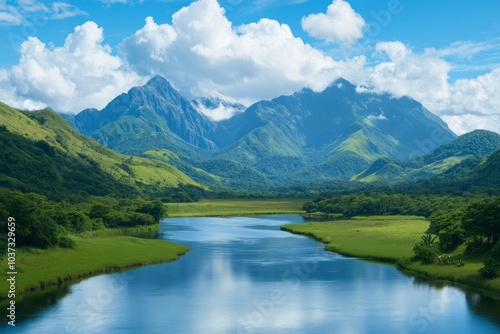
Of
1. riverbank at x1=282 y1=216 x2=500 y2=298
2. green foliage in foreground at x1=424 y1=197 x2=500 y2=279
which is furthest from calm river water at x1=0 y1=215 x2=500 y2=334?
green foliage in foreground at x1=424 y1=197 x2=500 y2=279

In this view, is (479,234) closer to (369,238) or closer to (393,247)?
(393,247)

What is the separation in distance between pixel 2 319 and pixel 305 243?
310ft

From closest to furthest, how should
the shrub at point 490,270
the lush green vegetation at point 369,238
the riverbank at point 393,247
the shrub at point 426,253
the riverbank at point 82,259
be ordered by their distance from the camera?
the riverbank at point 82,259 → the shrub at point 490,270 → the riverbank at point 393,247 → the shrub at point 426,253 → the lush green vegetation at point 369,238

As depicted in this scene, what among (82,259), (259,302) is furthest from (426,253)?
(82,259)

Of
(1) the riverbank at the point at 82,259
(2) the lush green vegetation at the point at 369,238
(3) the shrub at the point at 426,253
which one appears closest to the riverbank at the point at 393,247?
(2) the lush green vegetation at the point at 369,238

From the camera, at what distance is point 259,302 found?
80.0 meters

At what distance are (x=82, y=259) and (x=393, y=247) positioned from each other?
225ft

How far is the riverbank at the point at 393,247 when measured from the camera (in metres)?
92.7

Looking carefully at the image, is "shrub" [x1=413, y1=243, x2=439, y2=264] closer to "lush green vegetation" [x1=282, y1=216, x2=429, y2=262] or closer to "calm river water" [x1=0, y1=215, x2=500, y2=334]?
"calm river water" [x1=0, y1=215, x2=500, y2=334]

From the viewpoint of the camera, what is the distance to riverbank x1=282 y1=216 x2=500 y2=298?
92688 mm

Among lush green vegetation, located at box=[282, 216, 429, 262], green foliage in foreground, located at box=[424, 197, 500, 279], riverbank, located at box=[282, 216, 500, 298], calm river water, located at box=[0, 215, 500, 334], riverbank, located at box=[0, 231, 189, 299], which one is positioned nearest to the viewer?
calm river water, located at box=[0, 215, 500, 334]

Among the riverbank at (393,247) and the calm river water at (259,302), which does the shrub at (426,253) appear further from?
the calm river water at (259,302)

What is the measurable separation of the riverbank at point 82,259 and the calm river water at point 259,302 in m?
3.74

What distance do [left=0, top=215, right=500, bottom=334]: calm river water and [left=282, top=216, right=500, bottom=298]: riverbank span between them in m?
3.95
